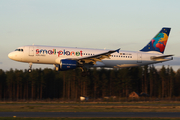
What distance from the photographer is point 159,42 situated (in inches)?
2032

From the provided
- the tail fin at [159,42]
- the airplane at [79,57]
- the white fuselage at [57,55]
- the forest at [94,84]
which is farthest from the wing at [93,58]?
the forest at [94,84]

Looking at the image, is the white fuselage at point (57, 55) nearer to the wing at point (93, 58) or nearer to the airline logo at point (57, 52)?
the airline logo at point (57, 52)

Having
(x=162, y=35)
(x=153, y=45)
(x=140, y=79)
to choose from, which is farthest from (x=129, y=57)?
(x=140, y=79)

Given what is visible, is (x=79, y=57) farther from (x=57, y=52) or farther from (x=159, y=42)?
(x=159, y=42)

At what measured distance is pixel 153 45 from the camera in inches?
2010

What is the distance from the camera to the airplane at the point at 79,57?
137ft

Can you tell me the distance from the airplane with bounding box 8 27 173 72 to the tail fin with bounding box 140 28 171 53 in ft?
4.22

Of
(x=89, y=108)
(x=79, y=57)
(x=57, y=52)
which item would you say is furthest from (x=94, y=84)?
(x=89, y=108)

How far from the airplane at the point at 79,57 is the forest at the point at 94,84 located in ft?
172

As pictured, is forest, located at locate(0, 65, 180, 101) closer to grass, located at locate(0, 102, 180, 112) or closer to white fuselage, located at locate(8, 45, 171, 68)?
white fuselage, located at locate(8, 45, 171, 68)

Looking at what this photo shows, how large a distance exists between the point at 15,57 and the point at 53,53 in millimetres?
6415

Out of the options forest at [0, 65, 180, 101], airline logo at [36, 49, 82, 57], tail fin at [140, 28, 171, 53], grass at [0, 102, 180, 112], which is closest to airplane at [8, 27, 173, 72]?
airline logo at [36, 49, 82, 57]

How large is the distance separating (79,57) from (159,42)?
727 inches

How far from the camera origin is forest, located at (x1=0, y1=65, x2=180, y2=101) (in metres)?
105
